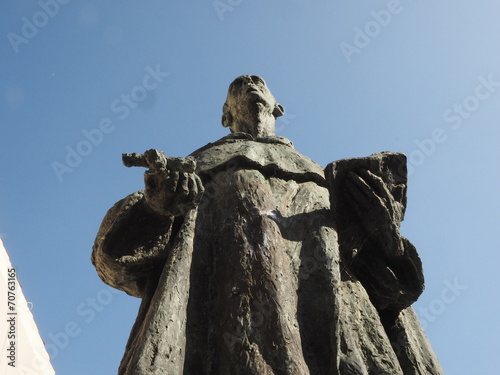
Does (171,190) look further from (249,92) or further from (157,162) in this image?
(249,92)

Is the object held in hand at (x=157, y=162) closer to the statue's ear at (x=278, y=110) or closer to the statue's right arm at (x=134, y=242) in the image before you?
the statue's right arm at (x=134, y=242)

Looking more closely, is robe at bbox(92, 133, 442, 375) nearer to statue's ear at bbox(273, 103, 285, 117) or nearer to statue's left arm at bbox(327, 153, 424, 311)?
statue's left arm at bbox(327, 153, 424, 311)

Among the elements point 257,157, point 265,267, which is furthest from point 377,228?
point 257,157

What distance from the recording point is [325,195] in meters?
5.10

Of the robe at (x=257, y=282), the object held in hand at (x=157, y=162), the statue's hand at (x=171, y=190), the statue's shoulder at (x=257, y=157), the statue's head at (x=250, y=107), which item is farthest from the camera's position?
the statue's head at (x=250, y=107)

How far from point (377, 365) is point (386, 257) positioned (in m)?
0.88

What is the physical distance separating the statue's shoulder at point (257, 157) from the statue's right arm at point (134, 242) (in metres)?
0.56

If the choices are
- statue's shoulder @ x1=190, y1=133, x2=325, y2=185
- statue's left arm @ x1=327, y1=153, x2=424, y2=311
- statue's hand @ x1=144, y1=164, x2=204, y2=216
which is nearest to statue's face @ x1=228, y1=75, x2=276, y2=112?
statue's shoulder @ x1=190, y1=133, x2=325, y2=185

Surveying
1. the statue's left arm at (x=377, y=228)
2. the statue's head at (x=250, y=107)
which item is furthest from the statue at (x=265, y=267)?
the statue's head at (x=250, y=107)

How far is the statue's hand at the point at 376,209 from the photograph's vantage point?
4.48 metres

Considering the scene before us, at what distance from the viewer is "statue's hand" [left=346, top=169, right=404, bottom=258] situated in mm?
4480

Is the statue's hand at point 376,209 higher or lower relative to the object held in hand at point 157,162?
higher

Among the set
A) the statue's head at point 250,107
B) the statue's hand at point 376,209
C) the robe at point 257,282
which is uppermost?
the statue's head at point 250,107

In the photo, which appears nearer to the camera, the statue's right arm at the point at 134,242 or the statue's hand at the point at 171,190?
the statue's hand at the point at 171,190
